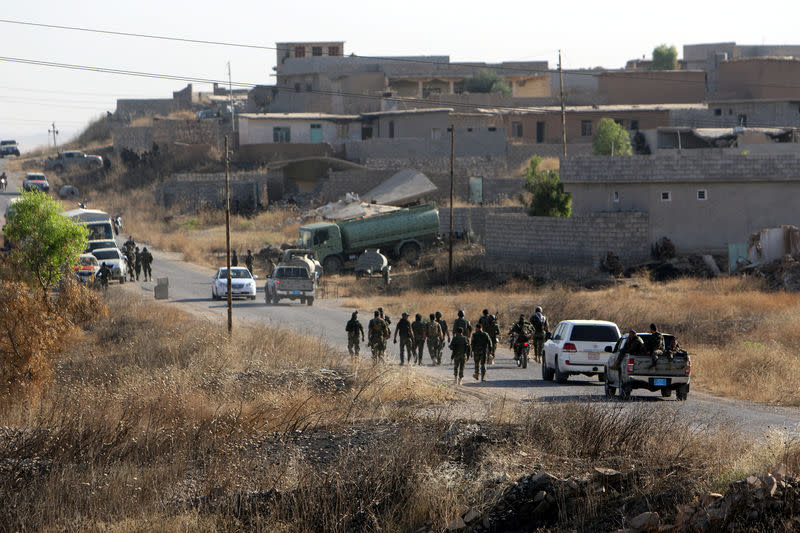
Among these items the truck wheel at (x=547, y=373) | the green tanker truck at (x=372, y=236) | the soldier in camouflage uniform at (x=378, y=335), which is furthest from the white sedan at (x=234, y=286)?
the truck wheel at (x=547, y=373)

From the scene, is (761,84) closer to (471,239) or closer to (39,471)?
(471,239)

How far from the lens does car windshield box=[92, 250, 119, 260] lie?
42912 mm

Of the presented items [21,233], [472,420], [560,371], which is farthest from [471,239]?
[472,420]

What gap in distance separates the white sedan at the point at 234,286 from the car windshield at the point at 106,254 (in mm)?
6638

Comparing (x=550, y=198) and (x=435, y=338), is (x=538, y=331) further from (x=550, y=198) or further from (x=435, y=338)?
(x=550, y=198)

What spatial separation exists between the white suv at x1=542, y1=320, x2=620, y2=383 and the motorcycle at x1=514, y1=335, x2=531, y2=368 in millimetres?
2492

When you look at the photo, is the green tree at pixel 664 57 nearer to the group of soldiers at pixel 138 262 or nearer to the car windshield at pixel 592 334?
the group of soldiers at pixel 138 262

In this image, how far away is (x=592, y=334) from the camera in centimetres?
2203

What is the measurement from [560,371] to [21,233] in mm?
20264

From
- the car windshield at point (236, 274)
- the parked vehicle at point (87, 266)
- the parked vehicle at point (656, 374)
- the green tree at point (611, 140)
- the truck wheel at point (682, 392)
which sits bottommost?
the truck wheel at point (682, 392)

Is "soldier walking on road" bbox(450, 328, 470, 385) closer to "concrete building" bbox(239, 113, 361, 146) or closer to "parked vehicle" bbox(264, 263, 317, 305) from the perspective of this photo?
"parked vehicle" bbox(264, 263, 317, 305)

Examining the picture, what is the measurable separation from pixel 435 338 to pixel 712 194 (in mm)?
20085

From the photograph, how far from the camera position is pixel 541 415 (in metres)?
14.3

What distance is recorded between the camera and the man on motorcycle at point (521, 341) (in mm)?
24797
